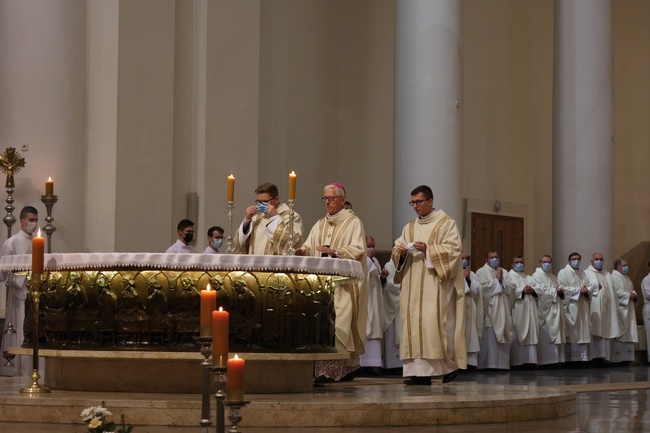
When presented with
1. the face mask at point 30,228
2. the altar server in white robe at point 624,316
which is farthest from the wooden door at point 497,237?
the face mask at point 30,228

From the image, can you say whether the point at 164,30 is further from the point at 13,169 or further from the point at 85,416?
the point at 85,416

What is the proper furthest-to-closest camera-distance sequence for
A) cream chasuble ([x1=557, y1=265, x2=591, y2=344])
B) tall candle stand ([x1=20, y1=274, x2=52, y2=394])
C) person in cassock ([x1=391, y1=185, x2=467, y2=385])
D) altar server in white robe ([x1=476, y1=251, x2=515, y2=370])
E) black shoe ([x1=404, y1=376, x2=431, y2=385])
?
cream chasuble ([x1=557, y1=265, x2=591, y2=344]) < altar server in white robe ([x1=476, y1=251, x2=515, y2=370]) < black shoe ([x1=404, y1=376, x2=431, y2=385]) < person in cassock ([x1=391, y1=185, x2=467, y2=385]) < tall candle stand ([x1=20, y1=274, x2=52, y2=394])

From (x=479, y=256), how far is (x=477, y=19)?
4.11 m

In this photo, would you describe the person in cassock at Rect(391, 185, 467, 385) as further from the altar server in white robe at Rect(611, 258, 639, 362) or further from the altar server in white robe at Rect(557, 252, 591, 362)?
the altar server in white robe at Rect(611, 258, 639, 362)

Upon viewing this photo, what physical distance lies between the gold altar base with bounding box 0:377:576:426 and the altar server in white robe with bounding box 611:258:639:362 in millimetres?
10694

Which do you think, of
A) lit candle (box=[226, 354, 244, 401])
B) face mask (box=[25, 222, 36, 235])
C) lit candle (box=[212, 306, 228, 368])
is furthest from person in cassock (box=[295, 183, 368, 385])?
lit candle (box=[226, 354, 244, 401])

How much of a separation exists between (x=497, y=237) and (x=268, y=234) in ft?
38.8

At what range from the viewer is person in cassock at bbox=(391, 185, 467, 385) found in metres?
10.8

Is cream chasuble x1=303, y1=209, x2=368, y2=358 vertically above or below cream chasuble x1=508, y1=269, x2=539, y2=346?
above

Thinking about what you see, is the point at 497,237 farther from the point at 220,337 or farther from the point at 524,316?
the point at 220,337

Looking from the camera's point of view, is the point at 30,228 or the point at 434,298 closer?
the point at 434,298

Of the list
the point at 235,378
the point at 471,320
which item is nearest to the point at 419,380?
the point at 471,320

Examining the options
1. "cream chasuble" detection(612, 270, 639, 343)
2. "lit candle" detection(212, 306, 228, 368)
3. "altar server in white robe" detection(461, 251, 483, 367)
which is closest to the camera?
"lit candle" detection(212, 306, 228, 368)

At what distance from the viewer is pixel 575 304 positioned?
18.2 metres
